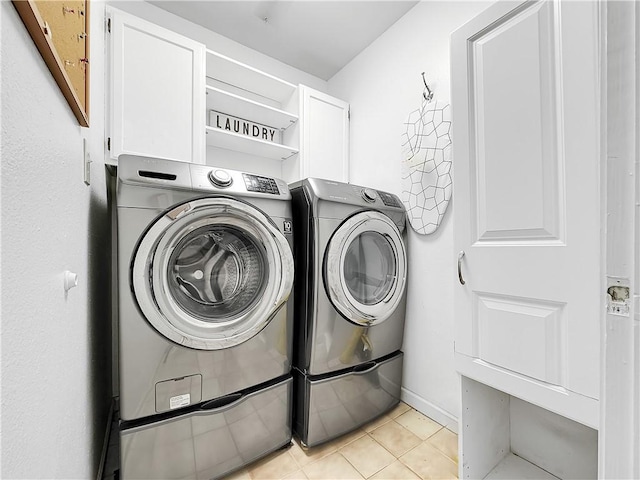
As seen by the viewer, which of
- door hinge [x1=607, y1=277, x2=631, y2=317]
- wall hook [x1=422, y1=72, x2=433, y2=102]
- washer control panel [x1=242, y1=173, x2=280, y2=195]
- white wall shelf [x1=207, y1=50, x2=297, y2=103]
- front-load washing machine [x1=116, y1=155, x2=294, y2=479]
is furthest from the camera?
white wall shelf [x1=207, y1=50, x2=297, y2=103]

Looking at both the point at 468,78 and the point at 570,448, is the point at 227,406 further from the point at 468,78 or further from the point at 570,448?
the point at 468,78

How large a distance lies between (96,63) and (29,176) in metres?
1.05

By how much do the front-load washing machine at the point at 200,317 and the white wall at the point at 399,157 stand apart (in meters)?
0.83

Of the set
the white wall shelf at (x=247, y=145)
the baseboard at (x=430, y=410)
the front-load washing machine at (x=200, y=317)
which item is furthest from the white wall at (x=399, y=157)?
the front-load washing machine at (x=200, y=317)

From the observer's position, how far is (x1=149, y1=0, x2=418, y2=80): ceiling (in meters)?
1.76

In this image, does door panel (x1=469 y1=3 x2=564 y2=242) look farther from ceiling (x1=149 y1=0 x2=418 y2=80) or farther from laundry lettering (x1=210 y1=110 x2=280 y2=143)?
laundry lettering (x1=210 y1=110 x2=280 y2=143)

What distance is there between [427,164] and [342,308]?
3.14 ft

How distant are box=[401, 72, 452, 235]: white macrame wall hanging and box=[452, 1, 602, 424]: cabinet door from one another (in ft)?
1.43

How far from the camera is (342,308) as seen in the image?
140 cm

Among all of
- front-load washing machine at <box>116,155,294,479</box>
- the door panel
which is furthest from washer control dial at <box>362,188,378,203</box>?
the door panel

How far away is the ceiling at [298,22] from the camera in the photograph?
176 cm

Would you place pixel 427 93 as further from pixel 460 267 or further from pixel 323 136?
pixel 460 267

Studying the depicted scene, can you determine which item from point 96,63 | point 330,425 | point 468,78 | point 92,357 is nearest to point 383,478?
point 330,425

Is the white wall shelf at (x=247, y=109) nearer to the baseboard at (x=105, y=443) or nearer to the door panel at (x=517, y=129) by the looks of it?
the door panel at (x=517, y=129)
